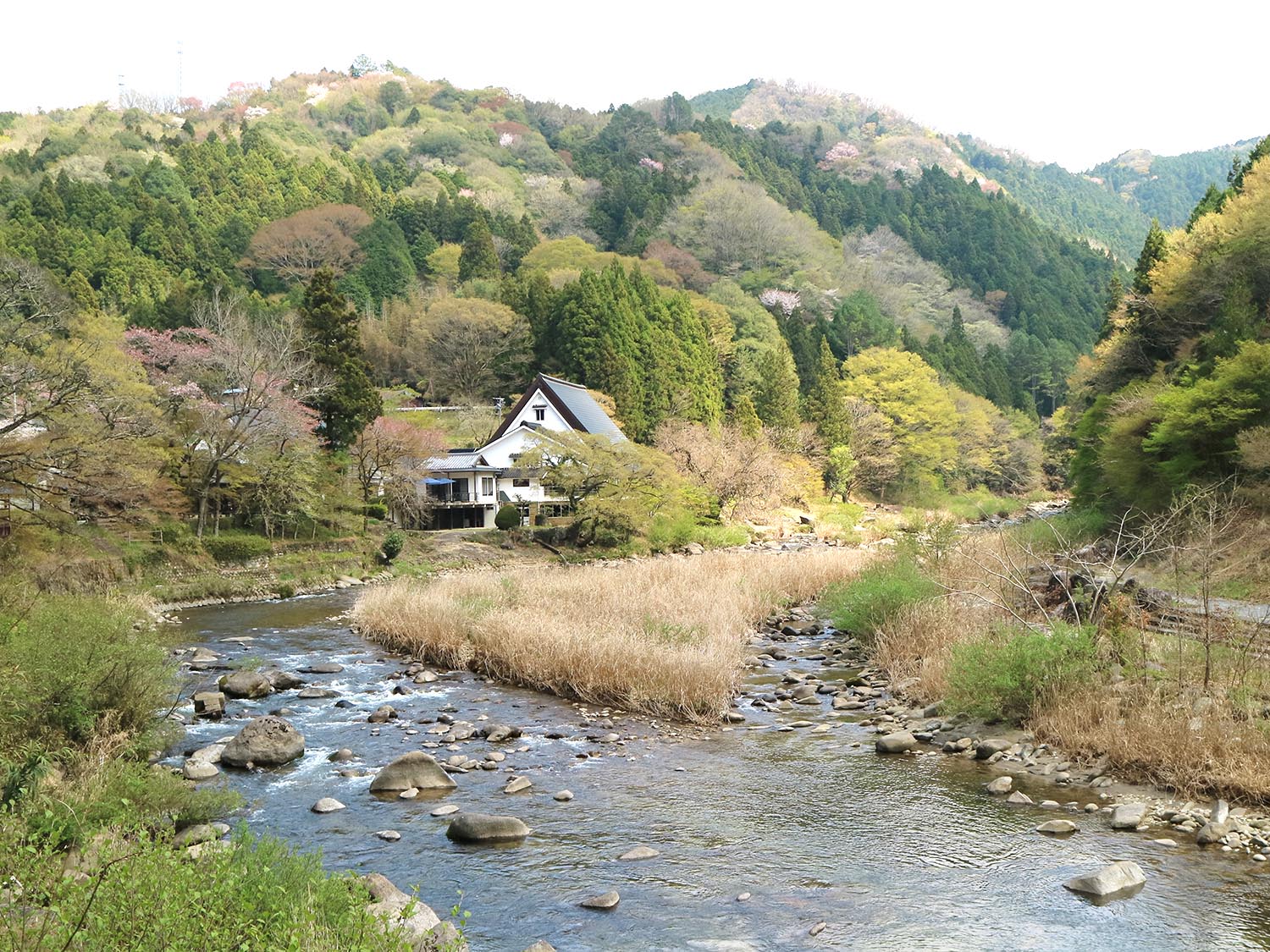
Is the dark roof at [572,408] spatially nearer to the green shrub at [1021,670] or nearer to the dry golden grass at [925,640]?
the dry golden grass at [925,640]

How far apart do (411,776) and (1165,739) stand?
25.4 feet

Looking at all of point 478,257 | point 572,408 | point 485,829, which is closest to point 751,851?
point 485,829

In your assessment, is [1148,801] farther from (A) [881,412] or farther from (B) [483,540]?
(A) [881,412]

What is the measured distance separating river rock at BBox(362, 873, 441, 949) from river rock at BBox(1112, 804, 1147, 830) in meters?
6.18

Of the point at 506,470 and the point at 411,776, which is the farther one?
the point at 506,470

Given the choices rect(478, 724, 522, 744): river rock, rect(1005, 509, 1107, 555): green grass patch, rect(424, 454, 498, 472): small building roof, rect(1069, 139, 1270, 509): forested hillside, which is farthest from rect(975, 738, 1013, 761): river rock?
rect(424, 454, 498, 472): small building roof

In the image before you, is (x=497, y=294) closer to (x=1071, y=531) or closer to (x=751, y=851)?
(x=1071, y=531)

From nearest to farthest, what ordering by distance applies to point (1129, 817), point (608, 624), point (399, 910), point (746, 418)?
1. point (399, 910)
2. point (1129, 817)
3. point (608, 624)
4. point (746, 418)

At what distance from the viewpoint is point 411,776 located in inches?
393

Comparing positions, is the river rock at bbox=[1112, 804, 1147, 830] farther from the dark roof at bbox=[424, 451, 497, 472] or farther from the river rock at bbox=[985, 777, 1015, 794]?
the dark roof at bbox=[424, 451, 497, 472]

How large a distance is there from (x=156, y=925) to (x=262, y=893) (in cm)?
118

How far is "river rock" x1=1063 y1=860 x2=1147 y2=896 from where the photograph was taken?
289 inches

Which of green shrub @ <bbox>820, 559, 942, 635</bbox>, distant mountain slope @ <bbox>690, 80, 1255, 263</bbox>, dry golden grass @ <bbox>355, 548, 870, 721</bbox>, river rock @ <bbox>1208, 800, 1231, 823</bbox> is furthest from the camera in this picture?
distant mountain slope @ <bbox>690, 80, 1255, 263</bbox>

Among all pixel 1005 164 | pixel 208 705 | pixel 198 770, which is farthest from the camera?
pixel 1005 164
